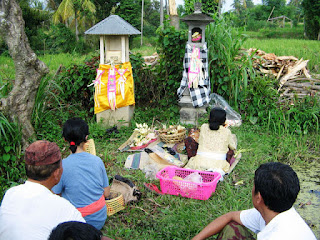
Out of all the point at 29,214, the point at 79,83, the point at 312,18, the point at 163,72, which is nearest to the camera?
the point at 29,214

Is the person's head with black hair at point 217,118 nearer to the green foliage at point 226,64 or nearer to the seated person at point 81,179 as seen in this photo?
the seated person at point 81,179

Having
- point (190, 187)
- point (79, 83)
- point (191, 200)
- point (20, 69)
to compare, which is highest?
point (20, 69)

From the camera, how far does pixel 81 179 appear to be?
8.46 ft

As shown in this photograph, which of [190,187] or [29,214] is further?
[190,187]

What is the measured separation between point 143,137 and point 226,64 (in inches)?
90.7

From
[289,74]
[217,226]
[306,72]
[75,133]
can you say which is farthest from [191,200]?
[306,72]

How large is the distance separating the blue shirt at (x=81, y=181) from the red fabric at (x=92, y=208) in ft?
0.09

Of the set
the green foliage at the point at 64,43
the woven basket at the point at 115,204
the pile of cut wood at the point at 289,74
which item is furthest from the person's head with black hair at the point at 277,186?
the green foliage at the point at 64,43

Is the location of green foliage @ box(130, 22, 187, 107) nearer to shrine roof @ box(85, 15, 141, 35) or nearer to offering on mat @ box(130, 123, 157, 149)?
shrine roof @ box(85, 15, 141, 35)

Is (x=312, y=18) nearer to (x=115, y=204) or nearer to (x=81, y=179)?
(x=115, y=204)

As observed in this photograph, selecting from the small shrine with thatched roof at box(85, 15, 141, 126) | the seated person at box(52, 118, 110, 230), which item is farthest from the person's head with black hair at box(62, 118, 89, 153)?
the small shrine with thatched roof at box(85, 15, 141, 126)

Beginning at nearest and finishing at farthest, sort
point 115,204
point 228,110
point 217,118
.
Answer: point 115,204 < point 217,118 < point 228,110

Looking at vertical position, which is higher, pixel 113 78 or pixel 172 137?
pixel 113 78

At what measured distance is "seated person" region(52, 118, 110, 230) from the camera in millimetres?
2572
